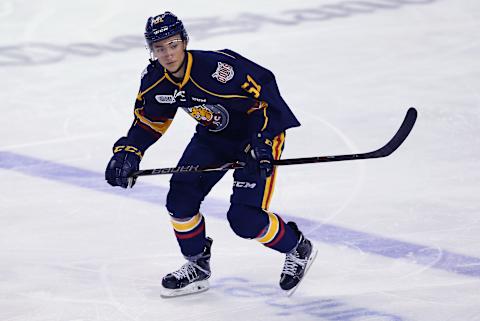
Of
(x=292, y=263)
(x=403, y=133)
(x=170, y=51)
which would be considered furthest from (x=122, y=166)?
(x=403, y=133)

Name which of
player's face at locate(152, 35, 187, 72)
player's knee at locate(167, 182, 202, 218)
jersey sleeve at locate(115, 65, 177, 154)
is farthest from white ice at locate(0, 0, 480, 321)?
player's face at locate(152, 35, 187, 72)

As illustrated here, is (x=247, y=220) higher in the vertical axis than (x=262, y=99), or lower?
lower

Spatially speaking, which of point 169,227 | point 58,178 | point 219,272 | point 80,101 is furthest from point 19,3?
point 219,272

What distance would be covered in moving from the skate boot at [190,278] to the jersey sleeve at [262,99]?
Answer: 60 cm

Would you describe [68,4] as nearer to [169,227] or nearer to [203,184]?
[169,227]

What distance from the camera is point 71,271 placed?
4090mm

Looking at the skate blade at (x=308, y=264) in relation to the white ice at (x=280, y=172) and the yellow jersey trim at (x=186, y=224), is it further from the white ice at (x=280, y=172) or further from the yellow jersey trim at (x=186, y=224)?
the yellow jersey trim at (x=186, y=224)

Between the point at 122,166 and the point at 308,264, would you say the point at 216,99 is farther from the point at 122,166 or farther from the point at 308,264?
the point at 308,264

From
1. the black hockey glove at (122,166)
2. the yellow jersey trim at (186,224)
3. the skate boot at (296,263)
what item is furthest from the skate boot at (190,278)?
the black hockey glove at (122,166)

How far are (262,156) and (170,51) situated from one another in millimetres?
512

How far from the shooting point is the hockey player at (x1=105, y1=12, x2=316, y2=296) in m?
3.62

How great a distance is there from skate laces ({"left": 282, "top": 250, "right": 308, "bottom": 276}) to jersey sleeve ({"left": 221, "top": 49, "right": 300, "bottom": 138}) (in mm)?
529

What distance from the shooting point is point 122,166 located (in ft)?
12.1

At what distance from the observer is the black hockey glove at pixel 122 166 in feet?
12.1
